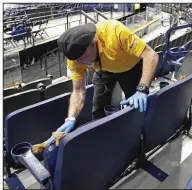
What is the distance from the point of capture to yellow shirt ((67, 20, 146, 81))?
1342 millimetres

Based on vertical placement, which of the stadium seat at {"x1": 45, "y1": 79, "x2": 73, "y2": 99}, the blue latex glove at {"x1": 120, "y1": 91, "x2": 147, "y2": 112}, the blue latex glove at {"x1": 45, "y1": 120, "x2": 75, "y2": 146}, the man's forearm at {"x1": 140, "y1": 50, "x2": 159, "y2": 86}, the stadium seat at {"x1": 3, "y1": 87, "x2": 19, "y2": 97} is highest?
the man's forearm at {"x1": 140, "y1": 50, "x2": 159, "y2": 86}

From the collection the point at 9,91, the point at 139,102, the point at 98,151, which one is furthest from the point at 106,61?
the point at 9,91

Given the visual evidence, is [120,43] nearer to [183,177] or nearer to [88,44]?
[88,44]

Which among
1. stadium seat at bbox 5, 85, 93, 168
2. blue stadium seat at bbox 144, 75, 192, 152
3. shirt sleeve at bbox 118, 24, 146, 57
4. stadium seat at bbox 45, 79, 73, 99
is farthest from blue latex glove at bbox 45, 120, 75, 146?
stadium seat at bbox 45, 79, 73, 99

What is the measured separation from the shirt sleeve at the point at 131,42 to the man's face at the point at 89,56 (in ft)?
0.51

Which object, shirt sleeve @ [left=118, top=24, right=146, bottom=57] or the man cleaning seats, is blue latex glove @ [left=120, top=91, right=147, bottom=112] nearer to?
the man cleaning seats

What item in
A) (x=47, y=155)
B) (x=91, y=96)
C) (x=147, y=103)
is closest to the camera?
(x=47, y=155)

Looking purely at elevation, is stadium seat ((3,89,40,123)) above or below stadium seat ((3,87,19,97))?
above

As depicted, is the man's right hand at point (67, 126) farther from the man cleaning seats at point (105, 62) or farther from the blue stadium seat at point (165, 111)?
the blue stadium seat at point (165, 111)

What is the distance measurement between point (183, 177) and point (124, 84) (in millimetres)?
670

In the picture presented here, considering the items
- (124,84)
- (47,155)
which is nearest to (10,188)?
(47,155)

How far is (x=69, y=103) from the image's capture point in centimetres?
145

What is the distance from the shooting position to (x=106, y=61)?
1499 millimetres

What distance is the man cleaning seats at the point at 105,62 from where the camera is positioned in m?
1.22
